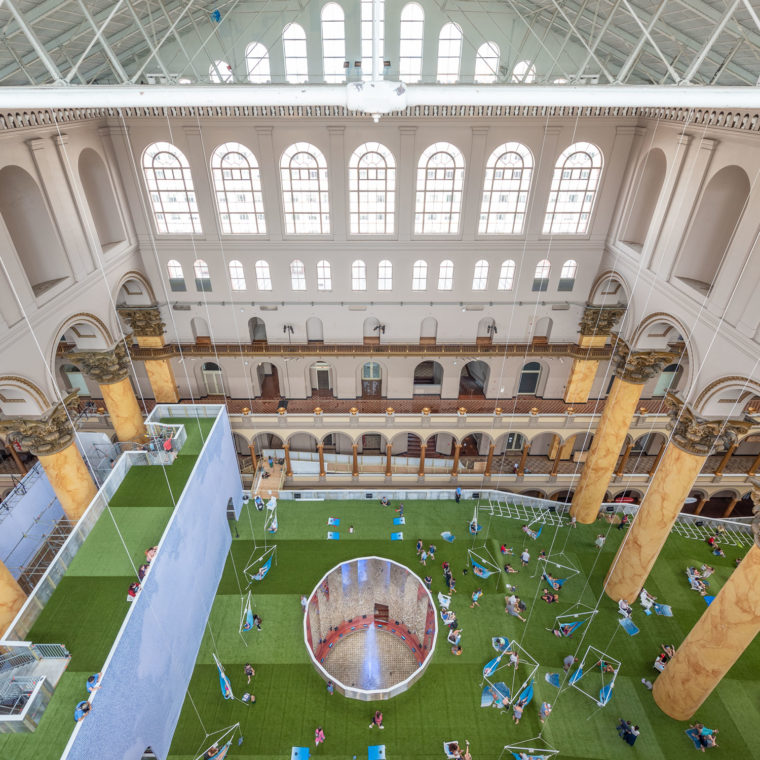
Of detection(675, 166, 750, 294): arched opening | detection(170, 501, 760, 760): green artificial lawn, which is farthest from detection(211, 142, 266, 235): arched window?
detection(675, 166, 750, 294): arched opening

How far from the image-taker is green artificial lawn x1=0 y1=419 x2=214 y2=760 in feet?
37.5

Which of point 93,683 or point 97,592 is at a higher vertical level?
point 93,683

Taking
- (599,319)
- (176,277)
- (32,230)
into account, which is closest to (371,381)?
(176,277)

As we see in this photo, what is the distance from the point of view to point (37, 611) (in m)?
13.9

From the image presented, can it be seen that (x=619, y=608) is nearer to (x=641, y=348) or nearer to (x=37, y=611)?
(x=641, y=348)

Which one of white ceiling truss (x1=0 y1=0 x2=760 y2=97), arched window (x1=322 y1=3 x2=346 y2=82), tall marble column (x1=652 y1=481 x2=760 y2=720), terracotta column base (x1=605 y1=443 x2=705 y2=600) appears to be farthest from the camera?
arched window (x1=322 y1=3 x2=346 y2=82)

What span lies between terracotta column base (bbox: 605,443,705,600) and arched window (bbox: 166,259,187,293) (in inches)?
883

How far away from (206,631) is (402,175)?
67.6 feet

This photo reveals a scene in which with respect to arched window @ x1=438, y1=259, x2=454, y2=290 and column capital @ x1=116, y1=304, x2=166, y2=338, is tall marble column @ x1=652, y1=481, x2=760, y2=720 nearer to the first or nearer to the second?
arched window @ x1=438, y1=259, x2=454, y2=290

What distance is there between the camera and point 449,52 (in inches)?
821

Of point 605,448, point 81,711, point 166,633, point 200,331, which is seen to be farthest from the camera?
point 200,331

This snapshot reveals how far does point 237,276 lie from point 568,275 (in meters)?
16.5

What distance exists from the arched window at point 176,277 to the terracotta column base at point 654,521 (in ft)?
73.6

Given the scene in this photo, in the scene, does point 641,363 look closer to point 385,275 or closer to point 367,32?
point 385,275
